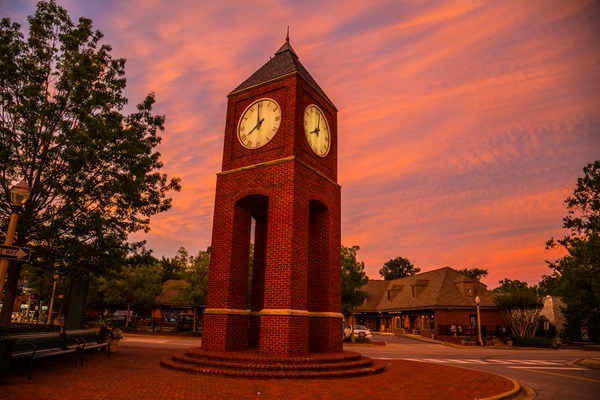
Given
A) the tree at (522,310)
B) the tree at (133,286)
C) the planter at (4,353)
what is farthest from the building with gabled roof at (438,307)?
the planter at (4,353)

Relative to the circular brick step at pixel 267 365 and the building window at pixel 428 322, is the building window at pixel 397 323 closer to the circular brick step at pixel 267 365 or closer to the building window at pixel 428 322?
the building window at pixel 428 322

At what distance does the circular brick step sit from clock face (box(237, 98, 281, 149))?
23.4ft

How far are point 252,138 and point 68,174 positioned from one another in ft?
20.3

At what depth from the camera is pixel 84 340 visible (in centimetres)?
1271

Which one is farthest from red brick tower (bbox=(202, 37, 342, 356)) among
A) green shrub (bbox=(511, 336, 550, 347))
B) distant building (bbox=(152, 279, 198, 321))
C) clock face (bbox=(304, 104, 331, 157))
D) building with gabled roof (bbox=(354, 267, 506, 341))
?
distant building (bbox=(152, 279, 198, 321))

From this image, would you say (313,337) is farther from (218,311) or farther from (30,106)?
(30,106)

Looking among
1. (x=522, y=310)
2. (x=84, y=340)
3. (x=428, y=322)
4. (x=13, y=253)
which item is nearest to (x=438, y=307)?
(x=428, y=322)

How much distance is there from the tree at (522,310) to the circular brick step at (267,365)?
31.1 m

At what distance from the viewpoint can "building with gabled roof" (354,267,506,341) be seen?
1630 inches

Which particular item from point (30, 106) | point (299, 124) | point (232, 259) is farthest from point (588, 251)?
point (30, 106)

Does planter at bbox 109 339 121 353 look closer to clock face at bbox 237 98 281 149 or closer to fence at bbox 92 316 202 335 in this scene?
clock face at bbox 237 98 281 149

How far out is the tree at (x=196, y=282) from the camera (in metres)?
33.4

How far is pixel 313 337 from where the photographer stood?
13852 millimetres

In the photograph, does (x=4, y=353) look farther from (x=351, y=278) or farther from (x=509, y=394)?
(x=351, y=278)
